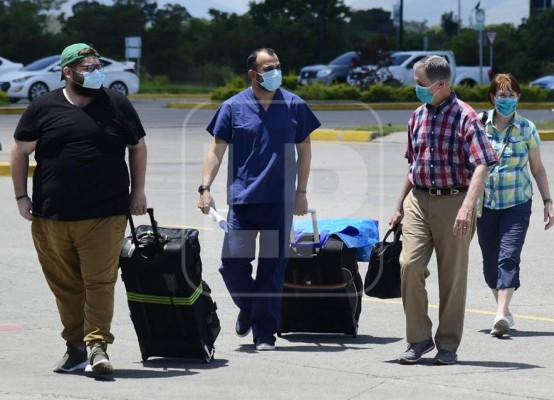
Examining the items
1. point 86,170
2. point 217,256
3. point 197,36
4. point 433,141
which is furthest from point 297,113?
point 197,36

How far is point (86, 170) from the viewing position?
7.19 meters

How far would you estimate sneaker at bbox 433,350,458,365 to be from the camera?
760 centimetres

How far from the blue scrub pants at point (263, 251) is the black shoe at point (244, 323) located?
12cm

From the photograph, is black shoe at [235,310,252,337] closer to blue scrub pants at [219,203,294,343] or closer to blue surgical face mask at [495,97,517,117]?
blue scrub pants at [219,203,294,343]

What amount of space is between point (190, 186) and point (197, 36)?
159ft

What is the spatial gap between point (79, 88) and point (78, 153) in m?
0.36

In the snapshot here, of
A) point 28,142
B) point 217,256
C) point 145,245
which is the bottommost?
point 217,256

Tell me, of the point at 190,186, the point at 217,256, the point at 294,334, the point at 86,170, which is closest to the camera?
the point at 86,170

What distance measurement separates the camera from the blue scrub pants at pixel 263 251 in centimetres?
802

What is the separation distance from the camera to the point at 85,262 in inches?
286

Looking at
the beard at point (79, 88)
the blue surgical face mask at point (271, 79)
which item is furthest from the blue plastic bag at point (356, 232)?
the beard at point (79, 88)

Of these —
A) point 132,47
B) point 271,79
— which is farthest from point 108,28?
point 271,79

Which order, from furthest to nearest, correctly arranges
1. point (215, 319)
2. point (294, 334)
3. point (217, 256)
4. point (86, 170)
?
point (217, 256) < point (294, 334) < point (215, 319) < point (86, 170)

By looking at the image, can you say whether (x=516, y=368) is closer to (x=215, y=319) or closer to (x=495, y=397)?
(x=495, y=397)
